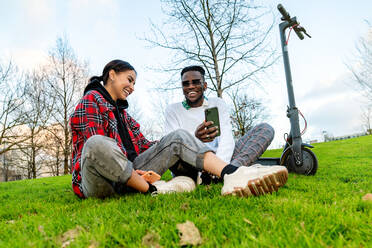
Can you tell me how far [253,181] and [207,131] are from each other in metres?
1.06

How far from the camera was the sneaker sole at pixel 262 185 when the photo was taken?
1.82 m

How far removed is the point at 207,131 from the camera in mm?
2785

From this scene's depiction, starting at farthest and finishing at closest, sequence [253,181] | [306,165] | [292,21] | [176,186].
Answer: [292,21], [306,165], [176,186], [253,181]

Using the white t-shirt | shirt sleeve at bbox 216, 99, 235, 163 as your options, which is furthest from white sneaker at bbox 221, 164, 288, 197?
the white t-shirt

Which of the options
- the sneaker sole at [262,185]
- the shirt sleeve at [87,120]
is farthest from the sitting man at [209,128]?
the shirt sleeve at [87,120]

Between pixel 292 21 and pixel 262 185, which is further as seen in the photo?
pixel 292 21

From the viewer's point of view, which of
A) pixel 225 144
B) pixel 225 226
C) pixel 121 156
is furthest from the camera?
pixel 225 144

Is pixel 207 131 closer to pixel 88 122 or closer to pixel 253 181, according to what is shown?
pixel 253 181

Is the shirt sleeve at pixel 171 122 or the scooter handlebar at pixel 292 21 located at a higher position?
the scooter handlebar at pixel 292 21

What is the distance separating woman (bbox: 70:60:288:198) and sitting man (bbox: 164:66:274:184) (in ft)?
1.60

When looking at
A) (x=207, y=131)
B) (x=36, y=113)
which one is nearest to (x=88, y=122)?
(x=207, y=131)

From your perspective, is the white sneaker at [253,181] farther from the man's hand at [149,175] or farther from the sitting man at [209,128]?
the sitting man at [209,128]

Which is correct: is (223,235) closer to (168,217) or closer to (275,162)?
(168,217)

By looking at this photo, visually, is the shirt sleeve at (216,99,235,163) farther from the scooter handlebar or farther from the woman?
the scooter handlebar
